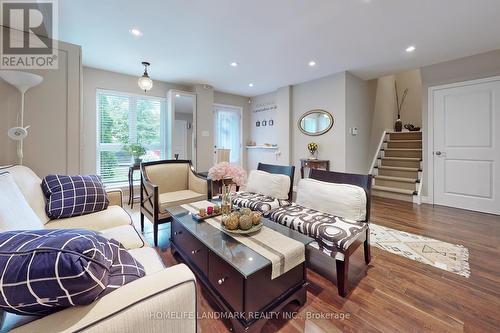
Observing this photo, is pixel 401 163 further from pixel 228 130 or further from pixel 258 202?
pixel 228 130

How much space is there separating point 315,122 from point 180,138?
297 cm

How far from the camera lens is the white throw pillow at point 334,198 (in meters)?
1.93

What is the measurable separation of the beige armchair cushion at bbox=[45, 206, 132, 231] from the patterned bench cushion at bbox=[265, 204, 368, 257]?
136cm

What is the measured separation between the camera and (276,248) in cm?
136

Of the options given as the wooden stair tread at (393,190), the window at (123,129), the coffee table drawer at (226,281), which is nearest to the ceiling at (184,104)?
the window at (123,129)

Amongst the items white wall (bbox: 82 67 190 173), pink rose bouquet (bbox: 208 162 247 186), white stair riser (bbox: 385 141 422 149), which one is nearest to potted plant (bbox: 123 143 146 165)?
white wall (bbox: 82 67 190 173)

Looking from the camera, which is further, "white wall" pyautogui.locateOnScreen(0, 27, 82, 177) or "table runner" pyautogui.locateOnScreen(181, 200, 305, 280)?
"white wall" pyautogui.locateOnScreen(0, 27, 82, 177)

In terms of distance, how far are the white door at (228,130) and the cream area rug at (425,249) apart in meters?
3.97

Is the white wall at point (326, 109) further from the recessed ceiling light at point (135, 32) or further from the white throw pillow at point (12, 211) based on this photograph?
the white throw pillow at point (12, 211)

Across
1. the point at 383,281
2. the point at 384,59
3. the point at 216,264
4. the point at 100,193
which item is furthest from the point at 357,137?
the point at 100,193

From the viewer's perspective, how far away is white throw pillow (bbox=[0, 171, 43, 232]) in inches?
42.4

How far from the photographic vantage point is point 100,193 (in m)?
2.07

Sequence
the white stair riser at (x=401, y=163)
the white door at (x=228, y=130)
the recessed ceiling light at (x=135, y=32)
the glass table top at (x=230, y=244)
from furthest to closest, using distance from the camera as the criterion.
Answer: the white door at (x=228, y=130) → the white stair riser at (x=401, y=163) → the recessed ceiling light at (x=135, y=32) → the glass table top at (x=230, y=244)

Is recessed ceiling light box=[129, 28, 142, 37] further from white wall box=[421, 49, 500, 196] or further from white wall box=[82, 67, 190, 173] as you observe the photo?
white wall box=[421, 49, 500, 196]
